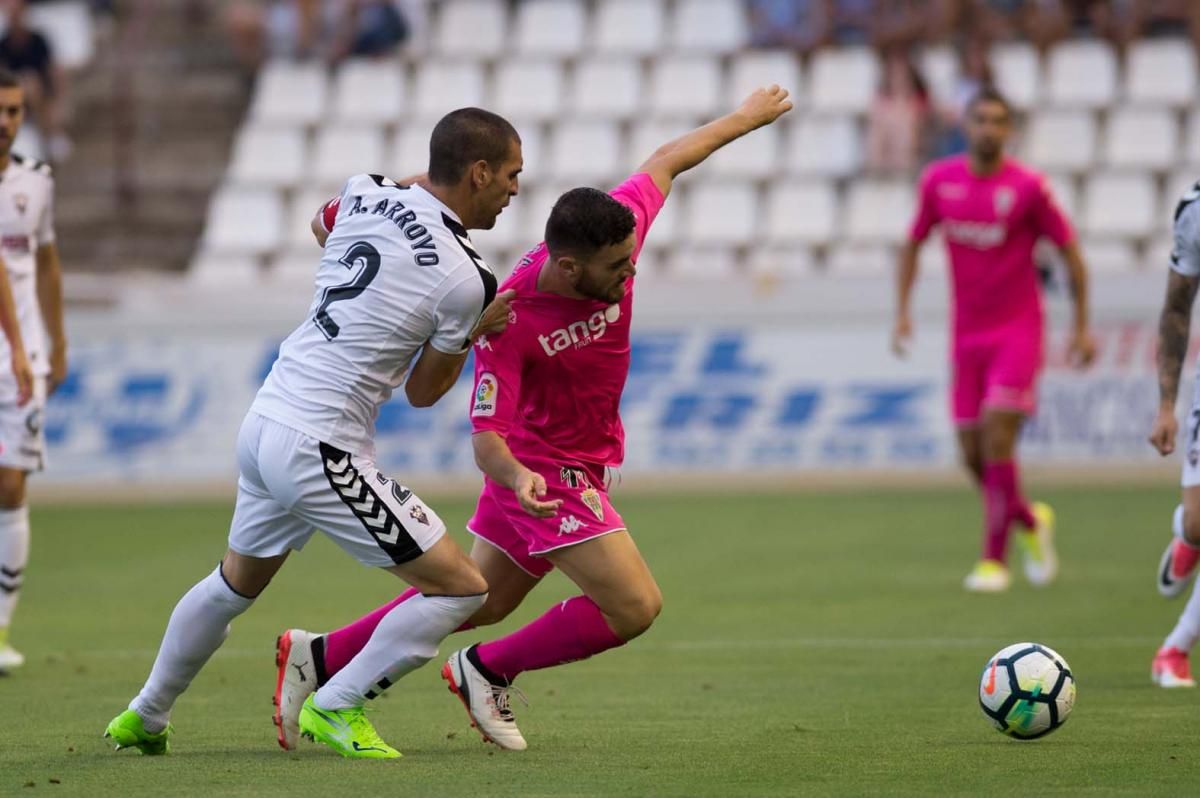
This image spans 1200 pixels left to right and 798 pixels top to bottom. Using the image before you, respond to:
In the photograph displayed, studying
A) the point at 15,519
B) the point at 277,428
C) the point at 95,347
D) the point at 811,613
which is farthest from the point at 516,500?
the point at 95,347

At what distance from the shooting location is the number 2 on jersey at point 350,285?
5.98m

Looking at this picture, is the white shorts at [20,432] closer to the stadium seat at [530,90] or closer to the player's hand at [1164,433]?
the player's hand at [1164,433]

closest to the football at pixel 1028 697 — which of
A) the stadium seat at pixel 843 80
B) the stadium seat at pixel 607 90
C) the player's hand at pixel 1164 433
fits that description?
the player's hand at pixel 1164 433

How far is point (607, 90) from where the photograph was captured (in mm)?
22000

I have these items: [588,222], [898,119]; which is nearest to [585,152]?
[898,119]

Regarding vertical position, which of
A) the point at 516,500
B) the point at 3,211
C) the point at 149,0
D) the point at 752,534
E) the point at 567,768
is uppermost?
the point at 149,0

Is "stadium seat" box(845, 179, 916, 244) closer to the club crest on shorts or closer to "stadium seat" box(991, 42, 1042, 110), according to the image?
"stadium seat" box(991, 42, 1042, 110)

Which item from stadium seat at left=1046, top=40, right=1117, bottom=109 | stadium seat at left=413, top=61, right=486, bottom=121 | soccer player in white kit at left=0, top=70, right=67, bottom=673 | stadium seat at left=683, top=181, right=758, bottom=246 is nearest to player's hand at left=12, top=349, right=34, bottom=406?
soccer player in white kit at left=0, top=70, right=67, bottom=673

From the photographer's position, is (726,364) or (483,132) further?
(726,364)

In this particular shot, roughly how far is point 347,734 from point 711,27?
1703cm

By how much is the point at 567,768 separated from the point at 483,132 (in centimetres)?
196

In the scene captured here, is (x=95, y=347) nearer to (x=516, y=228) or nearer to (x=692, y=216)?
(x=516, y=228)

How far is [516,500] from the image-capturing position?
6.48 meters

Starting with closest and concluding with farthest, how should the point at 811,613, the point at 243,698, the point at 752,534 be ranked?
1. the point at 243,698
2. the point at 811,613
3. the point at 752,534
